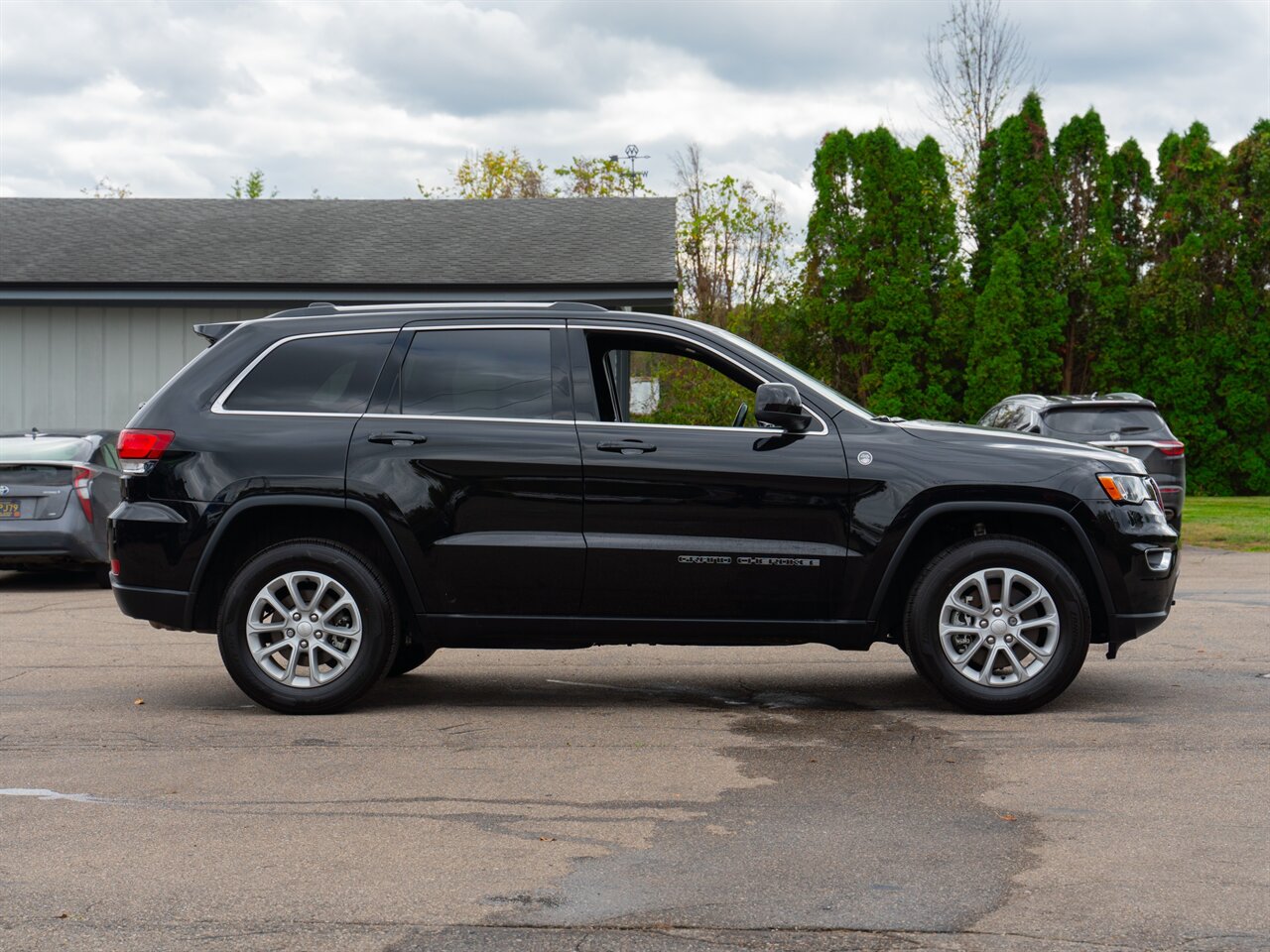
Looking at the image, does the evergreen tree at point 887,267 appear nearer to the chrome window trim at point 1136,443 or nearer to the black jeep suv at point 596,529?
the chrome window trim at point 1136,443

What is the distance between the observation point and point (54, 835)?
4.86 meters

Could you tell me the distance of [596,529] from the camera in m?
6.77

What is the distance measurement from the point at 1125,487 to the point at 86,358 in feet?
55.4

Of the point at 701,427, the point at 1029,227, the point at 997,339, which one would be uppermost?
the point at 1029,227

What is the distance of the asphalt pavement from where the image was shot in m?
3.97

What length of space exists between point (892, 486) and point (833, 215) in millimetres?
22248

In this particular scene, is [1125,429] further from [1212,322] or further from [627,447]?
[1212,322]

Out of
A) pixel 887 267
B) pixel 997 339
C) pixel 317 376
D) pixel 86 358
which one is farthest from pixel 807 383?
pixel 887 267

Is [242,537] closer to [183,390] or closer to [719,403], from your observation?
[183,390]

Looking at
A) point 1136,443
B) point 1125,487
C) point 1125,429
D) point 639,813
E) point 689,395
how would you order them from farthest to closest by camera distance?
1. point 689,395
2. point 1125,429
3. point 1136,443
4. point 1125,487
5. point 639,813

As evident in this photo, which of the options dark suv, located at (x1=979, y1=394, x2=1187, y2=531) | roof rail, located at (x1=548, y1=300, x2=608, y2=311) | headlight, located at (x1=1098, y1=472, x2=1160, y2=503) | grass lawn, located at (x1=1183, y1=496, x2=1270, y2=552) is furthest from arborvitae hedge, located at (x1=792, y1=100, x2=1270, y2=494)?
roof rail, located at (x1=548, y1=300, x2=608, y2=311)

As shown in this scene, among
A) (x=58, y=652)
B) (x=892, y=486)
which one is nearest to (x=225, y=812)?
(x=892, y=486)

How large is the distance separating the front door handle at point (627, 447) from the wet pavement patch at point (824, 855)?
1476mm

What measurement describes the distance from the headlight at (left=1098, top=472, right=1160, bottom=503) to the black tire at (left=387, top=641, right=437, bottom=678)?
Answer: 3.66 m
